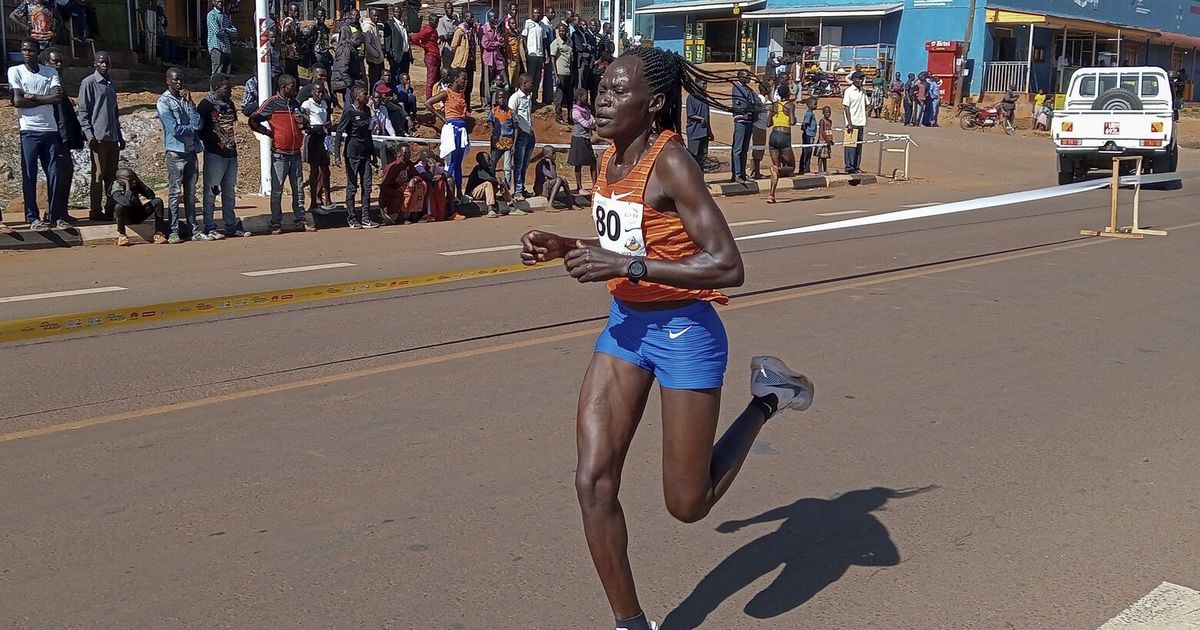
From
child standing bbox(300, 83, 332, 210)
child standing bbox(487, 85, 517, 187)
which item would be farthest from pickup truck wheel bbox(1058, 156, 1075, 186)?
child standing bbox(300, 83, 332, 210)

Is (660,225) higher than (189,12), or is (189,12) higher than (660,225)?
(189,12)

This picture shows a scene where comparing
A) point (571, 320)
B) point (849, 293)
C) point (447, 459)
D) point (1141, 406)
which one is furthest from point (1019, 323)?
point (447, 459)

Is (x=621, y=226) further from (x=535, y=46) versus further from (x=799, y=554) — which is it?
(x=535, y=46)

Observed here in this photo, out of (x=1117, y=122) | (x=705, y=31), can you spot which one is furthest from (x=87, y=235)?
(x=705, y=31)

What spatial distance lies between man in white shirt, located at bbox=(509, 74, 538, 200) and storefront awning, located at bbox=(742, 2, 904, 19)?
105ft

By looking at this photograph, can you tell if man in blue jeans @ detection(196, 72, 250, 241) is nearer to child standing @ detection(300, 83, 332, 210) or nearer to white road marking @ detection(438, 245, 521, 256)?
child standing @ detection(300, 83, 332, 210)

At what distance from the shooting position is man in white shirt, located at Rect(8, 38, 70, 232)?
40.7ft

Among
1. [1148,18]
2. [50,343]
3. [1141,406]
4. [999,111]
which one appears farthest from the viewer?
[1148,18]

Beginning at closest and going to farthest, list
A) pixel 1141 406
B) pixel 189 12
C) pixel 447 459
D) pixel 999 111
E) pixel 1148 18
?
pixel 447 459, pixel 1141 406, pixel 189 12, pixel 999 111, pixel 1148 18

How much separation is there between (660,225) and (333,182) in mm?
16032

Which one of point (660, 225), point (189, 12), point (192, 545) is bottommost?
point (192, 545)

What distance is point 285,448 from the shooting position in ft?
17.8

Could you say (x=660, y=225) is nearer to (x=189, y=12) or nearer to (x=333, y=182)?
(x=333, y=182)

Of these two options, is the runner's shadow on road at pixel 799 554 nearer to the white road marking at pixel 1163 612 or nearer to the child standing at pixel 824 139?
the white road marking at pixel 1163 612
